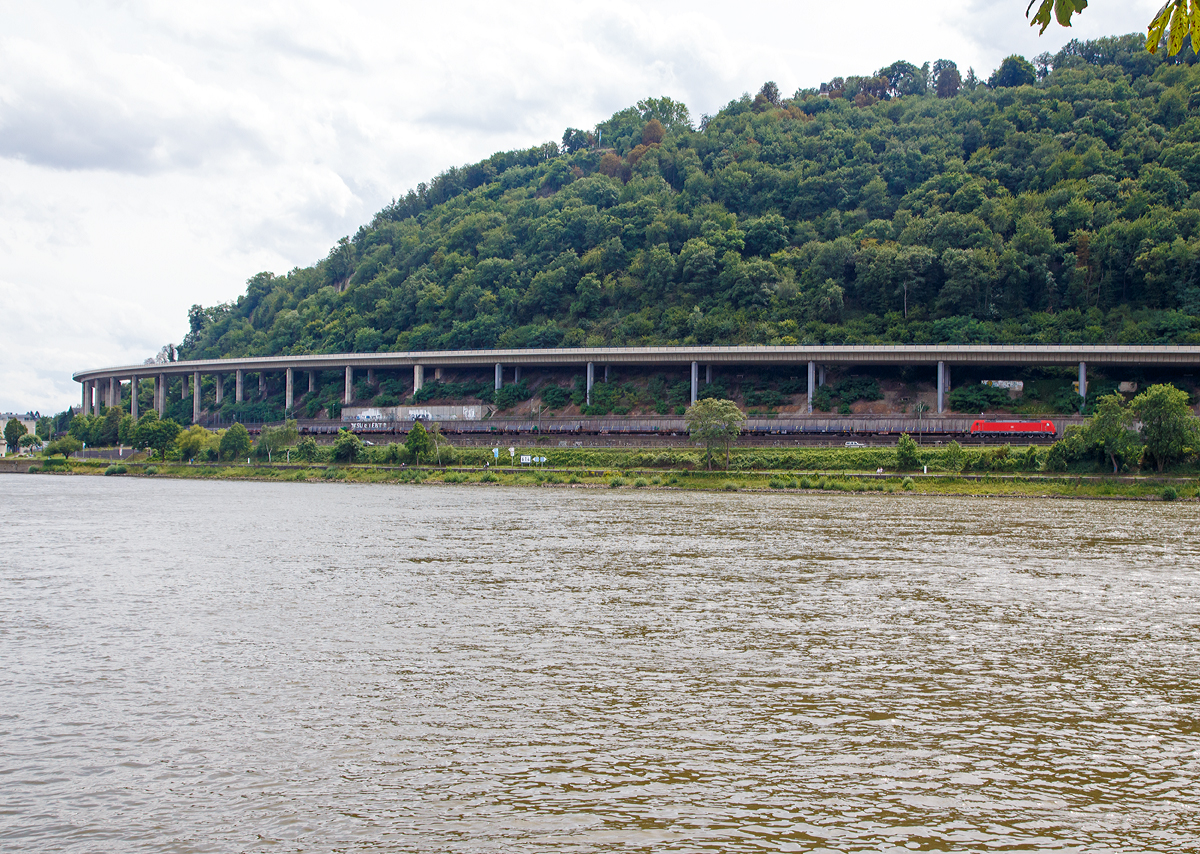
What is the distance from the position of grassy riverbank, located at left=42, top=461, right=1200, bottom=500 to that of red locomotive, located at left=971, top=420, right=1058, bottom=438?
1646 cm

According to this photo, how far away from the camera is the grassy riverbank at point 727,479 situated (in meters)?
62.8

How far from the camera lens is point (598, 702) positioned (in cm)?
1405

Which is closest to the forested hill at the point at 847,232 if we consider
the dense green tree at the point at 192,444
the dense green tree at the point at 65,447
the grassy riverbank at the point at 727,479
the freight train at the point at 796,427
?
the freight train at the point at 796,427

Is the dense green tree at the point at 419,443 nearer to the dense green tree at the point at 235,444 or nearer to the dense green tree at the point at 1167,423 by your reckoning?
the dense green tree at the point at 235,444

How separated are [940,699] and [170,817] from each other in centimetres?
1142

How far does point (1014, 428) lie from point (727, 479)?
99.5ft

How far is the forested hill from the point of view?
10994 cm

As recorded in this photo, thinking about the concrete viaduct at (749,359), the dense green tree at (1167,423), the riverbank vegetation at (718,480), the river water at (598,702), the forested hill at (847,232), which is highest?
the forested hill at (847,232)

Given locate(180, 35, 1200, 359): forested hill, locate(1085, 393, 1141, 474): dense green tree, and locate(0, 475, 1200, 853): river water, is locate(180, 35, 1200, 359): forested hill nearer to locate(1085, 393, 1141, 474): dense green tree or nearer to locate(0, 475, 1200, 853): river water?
locate(1085, 393, 1141, 474): dense green tree

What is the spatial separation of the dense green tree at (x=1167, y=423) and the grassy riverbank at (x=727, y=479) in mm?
2378

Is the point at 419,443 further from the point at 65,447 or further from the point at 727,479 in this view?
the point at 65,447

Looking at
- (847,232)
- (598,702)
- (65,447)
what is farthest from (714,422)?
(65,447)

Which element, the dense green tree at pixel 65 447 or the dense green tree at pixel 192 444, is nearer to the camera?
the dense green tree at pixel 192 444

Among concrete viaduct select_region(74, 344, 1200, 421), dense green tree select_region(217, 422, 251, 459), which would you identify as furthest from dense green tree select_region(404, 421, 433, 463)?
concrete viaduct select_region(74, 344, 1200, 421)
